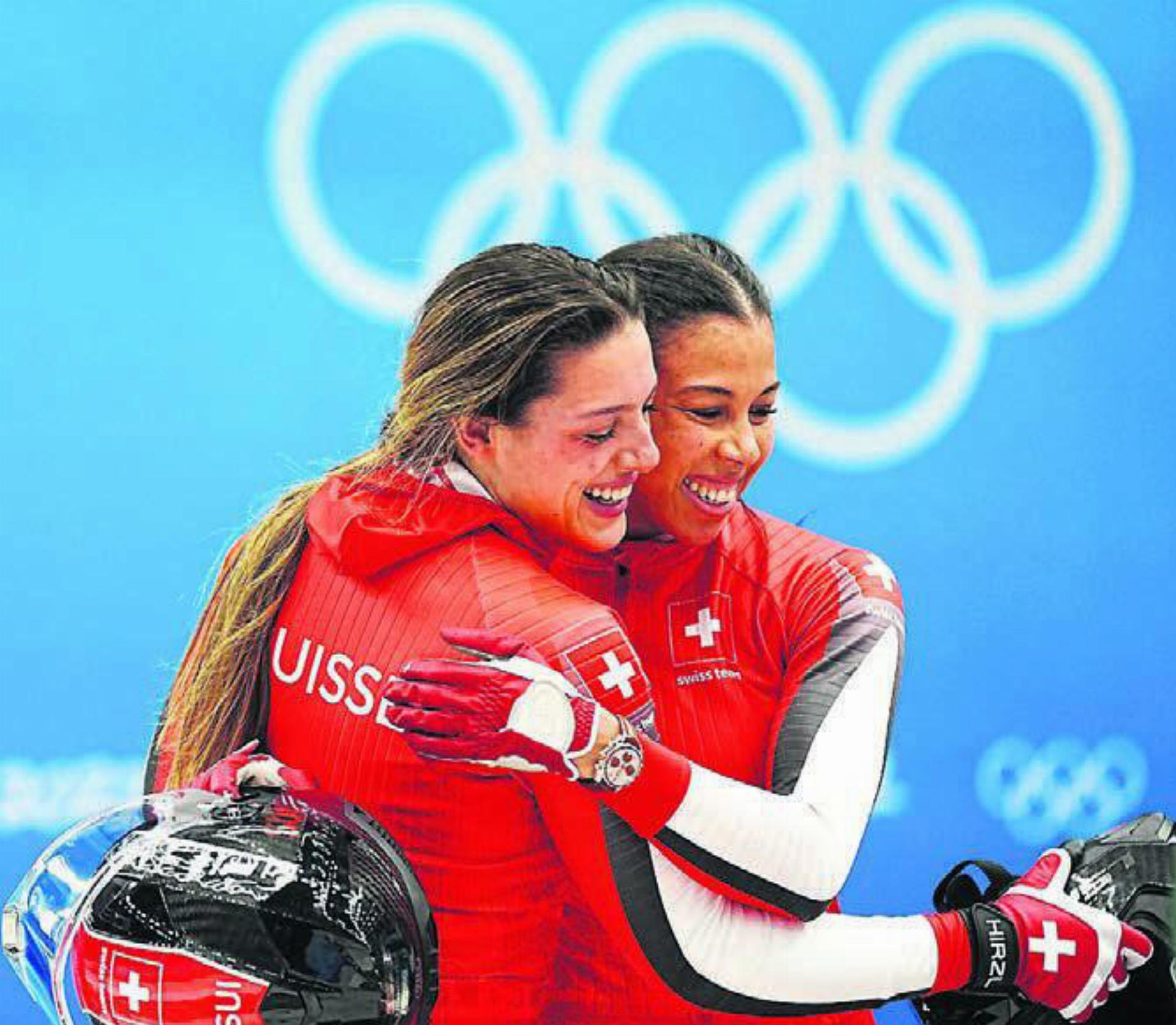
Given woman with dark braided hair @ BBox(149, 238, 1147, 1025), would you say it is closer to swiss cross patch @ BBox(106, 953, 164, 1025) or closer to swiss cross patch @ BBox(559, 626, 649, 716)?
swiss cross patch @ BBox(559, 626, 649, 716)

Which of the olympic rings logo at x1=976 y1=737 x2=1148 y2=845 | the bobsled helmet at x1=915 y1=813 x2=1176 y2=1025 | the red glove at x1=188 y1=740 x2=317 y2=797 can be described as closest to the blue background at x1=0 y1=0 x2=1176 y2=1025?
the olympic rings logo at x1=976 y1=737 x2=1148 y2=845

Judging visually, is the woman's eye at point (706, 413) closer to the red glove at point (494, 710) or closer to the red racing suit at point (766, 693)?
the red racing suit at point (766, 693)

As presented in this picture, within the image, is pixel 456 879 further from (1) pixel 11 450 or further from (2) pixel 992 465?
(2) pixel 992 465

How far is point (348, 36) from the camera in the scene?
201 inches

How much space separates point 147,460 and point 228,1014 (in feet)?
10.1

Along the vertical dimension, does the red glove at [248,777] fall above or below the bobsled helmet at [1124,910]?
above

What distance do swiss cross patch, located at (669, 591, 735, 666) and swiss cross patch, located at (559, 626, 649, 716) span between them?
1.17ft

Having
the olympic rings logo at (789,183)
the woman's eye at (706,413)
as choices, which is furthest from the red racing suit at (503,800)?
the olympic rings logo at (789,183)

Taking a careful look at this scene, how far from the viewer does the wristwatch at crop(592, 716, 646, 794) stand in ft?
7.26

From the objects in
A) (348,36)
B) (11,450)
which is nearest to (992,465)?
(348,36)

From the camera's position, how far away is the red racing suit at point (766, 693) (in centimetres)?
245

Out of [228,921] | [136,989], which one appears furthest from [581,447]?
[136,989]

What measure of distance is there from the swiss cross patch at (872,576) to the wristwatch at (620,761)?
23.9 inches

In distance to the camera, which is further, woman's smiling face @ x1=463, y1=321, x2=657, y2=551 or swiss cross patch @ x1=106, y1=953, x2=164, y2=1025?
woman's smiling face @ x1=463, y1=321, x2=657, y2=551
